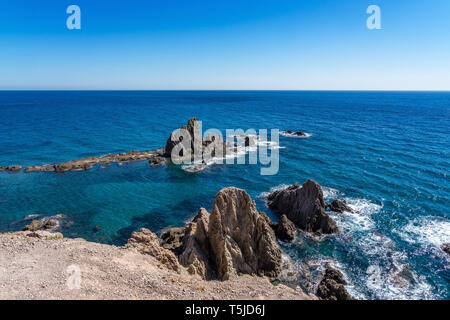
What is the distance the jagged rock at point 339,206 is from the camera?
146 feet

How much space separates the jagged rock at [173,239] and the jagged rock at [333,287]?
692 inches

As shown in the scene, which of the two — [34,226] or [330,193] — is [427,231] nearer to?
[330,193]

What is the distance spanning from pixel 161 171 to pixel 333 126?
88.8 meters

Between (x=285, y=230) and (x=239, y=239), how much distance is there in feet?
35.6

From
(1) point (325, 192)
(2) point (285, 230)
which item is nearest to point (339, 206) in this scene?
(1) point (325, 192)

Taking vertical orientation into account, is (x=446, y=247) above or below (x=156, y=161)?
below

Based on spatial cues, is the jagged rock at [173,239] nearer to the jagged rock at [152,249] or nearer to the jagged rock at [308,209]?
the jagged rock at [152,249]

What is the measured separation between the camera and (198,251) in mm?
28422

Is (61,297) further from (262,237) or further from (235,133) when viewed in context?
(235,133)

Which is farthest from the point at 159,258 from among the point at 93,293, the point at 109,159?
the point at 109,159

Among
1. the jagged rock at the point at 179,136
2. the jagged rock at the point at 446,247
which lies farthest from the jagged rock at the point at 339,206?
the jagged rock at the point at 179,136

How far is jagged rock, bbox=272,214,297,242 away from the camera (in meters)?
37.1

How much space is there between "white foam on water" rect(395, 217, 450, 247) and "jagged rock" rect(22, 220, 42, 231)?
57.1 metres

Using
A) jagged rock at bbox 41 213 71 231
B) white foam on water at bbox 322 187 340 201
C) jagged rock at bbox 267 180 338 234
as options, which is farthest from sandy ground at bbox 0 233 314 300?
white foam on water at bbox 322 187 340 201
